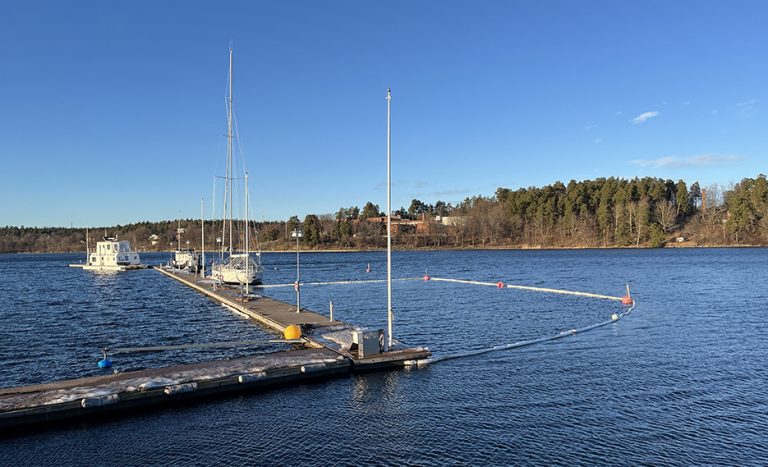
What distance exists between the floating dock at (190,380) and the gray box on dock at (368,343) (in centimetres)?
4

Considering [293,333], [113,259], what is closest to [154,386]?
[293,333]

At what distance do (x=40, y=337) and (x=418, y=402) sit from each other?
79.5 ft

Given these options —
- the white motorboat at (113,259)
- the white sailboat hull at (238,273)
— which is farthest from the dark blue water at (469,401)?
the white motorboat at (113,259)

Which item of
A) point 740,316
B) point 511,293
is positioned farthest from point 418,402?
point 511,293

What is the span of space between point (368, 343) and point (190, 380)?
→ 264 inches

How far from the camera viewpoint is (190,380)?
17438mm

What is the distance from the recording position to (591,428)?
14.4 meters

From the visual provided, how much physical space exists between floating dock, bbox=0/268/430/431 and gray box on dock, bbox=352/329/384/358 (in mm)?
39

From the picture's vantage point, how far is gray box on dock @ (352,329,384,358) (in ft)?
67.6

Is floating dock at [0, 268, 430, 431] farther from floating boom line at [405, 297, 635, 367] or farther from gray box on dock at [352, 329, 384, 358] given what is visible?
floating boom line at [405, 297, 635, 367]

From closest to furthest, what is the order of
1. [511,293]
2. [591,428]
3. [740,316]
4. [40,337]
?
[591,428] → [40,337] → [740,316] → [511,293]

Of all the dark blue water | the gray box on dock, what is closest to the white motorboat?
the dark blue water

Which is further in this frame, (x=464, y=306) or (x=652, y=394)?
(x=464, y=306)

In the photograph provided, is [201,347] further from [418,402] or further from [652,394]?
[652,394]
